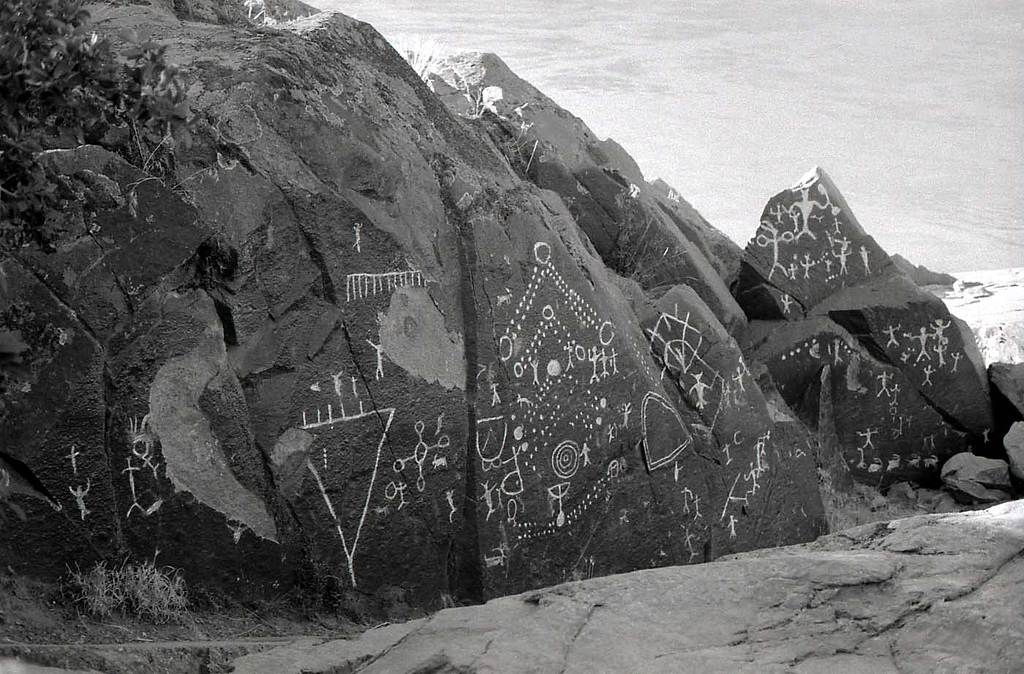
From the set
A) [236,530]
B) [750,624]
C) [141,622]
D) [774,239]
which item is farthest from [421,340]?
[774,239]

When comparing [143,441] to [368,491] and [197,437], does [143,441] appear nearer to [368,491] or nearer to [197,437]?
[197,437]

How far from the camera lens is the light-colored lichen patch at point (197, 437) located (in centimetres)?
469

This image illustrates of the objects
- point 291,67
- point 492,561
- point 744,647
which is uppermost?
point 291,67

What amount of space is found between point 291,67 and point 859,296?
485 cm

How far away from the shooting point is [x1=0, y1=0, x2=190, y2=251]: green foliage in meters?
2.75

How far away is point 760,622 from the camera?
337cm

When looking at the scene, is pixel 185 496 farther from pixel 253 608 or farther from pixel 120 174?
pixel 120 174

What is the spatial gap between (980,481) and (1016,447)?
392 millimetres

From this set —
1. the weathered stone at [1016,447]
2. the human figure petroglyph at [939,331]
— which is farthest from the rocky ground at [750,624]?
the human figure petroglyph at [939,331]

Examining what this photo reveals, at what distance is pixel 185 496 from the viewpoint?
185 inches

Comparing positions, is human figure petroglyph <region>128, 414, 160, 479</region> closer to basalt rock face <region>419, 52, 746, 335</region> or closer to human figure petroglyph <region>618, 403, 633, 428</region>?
human figure petroglyph <region>618, 403, 633, 428</region>

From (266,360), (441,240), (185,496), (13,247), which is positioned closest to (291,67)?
(441,240)

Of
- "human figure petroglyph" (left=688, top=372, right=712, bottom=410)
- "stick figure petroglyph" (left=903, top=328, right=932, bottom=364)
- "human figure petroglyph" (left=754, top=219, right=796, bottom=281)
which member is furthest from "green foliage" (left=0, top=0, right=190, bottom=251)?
"stick figure petroglyph" (left=903, top=328, right=932, bottom=364)

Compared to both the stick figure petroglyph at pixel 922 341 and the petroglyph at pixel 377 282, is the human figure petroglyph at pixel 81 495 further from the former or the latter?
the stick figure petroglyph at pixel 922 341
